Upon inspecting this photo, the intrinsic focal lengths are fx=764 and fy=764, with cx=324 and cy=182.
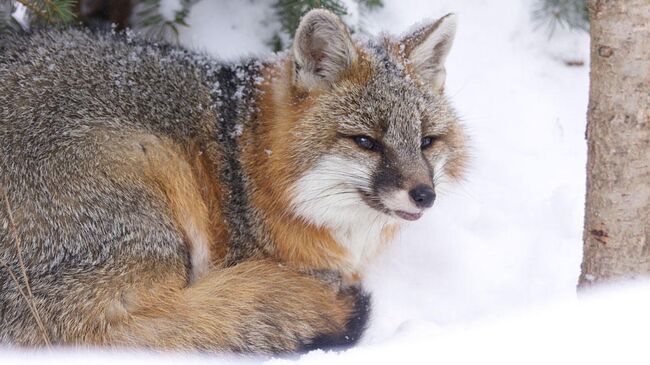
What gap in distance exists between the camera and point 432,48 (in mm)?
4488

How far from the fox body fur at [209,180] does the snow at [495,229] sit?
0.26 m

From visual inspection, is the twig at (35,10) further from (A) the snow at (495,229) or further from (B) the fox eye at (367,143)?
(B) the fox eye at (367,143)

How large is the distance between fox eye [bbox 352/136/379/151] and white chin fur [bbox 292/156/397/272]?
0.11m

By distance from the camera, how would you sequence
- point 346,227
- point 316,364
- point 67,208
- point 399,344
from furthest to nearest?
point 346,227
point 67,208
point 399,344
point 316,364

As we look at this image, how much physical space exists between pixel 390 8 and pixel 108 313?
12.3 feet

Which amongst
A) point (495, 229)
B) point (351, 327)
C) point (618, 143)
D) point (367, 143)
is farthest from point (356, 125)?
point (495, 229)

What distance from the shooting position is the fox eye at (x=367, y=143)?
4.08m

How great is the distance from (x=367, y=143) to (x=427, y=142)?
0.40 metres

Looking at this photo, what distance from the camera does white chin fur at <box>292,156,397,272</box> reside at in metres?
4.10

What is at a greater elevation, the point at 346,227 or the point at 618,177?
the point at 618,177

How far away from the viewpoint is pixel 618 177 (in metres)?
3.52

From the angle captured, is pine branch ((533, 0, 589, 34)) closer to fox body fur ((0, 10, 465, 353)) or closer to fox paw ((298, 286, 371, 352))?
fox body fur ((0, 10, 465, 353))

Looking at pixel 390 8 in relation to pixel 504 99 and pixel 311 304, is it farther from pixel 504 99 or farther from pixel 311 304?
pixel 311 304

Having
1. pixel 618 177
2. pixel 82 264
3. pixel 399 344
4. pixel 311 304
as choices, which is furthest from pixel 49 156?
pixel 618 177
